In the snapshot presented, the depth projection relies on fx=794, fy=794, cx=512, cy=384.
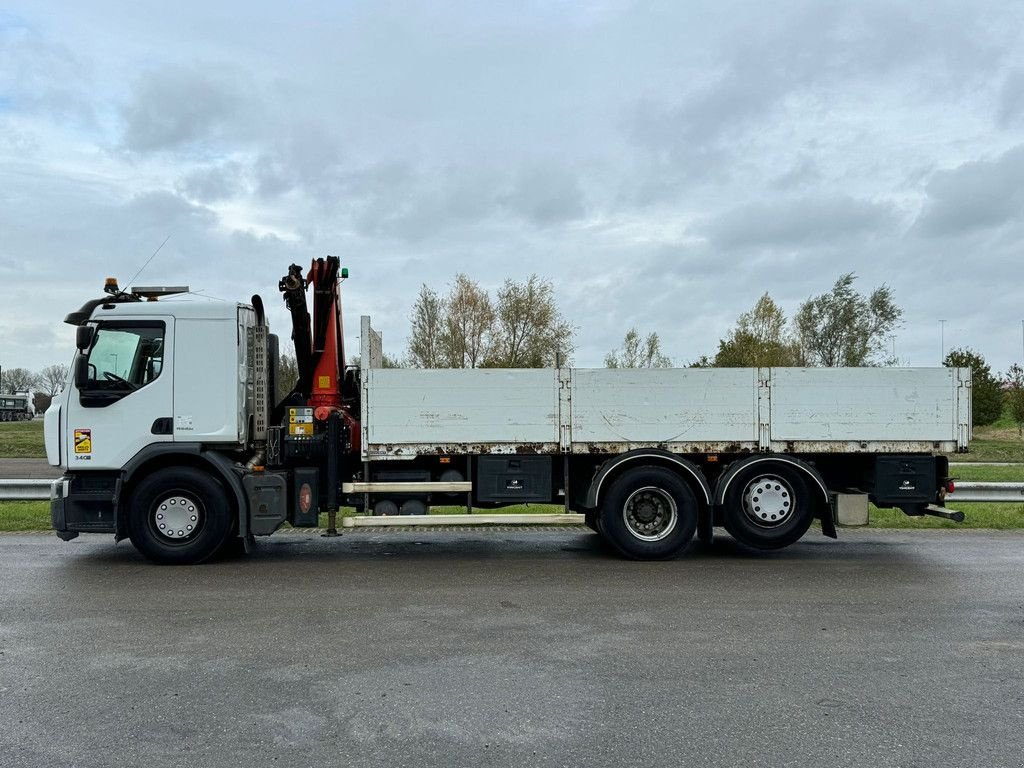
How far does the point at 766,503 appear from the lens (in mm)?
9156

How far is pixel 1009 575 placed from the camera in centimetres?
800

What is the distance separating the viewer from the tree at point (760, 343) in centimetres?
3153

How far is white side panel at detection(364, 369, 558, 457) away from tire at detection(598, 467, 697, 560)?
984 millimetres

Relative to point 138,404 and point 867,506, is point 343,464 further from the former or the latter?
point 867,506

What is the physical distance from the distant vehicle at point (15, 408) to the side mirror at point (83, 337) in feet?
286

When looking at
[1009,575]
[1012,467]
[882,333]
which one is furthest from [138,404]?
[882,333]

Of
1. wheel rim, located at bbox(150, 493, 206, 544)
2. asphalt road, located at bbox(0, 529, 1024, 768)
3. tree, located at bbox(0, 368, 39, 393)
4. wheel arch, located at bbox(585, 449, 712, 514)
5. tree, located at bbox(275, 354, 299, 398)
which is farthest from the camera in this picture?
tree, located at bbox(0, 368, 39, 393)

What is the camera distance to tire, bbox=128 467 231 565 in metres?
8.50

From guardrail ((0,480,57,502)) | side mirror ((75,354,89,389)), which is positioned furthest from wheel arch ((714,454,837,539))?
guardrail ((0,480,57,502))

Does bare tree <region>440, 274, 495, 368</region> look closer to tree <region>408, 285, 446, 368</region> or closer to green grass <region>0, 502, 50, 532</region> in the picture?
tree <region>408, 285, 446, 368</region>

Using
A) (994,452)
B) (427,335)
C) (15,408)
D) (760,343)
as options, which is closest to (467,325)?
(427,335)

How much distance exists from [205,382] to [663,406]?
202 inches

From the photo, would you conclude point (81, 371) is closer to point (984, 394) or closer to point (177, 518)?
point (177, 518)

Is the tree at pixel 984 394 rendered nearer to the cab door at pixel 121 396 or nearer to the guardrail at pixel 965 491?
the guardrail at pixel 965 491
